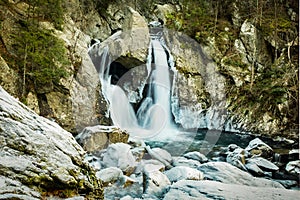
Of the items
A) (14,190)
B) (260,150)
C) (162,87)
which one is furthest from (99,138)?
(162,87)

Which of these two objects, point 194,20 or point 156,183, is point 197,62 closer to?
point 194,20

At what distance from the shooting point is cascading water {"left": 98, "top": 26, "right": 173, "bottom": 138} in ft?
16.2

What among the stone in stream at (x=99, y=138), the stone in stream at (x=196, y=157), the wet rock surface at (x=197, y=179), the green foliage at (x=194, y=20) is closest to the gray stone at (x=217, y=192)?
the wet rock surface at (x=197, y=179)

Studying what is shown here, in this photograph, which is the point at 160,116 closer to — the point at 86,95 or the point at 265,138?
the point at 86,95

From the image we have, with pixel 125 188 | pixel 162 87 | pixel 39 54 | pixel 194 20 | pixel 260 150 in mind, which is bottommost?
pixel 125 188

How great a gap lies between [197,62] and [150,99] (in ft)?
4.57

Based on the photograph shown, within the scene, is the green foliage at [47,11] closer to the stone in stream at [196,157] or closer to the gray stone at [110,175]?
the gray stone at [110,175]

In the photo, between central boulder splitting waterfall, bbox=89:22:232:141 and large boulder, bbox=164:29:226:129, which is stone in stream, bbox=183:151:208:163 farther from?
large boulder, bbox=164:29:226:129

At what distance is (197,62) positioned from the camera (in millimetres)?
5801

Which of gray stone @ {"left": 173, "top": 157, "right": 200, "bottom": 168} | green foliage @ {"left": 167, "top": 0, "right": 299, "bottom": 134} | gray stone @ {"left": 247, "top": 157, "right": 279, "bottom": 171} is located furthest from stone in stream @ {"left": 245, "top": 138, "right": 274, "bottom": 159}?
green foliage @ {"left": 167, "top": 0, "right": 299, "bottom": 134}

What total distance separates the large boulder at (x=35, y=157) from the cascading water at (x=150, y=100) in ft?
10.1

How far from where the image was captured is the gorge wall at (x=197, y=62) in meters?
4.32

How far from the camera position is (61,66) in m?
4.02

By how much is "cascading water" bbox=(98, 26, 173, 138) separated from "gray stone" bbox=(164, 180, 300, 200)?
2.57 metres
